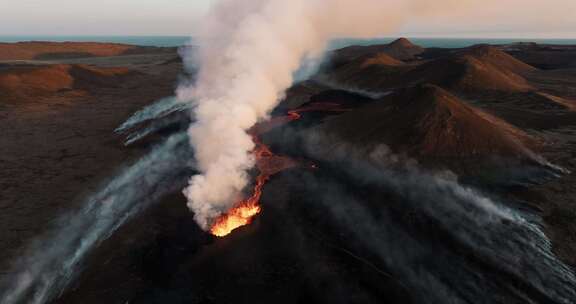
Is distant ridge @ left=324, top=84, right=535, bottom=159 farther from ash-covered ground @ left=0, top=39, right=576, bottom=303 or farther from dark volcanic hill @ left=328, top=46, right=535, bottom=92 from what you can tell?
dark volcanic hill @ left=328, top=46, right=535, bottom=92

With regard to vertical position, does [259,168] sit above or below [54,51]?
below

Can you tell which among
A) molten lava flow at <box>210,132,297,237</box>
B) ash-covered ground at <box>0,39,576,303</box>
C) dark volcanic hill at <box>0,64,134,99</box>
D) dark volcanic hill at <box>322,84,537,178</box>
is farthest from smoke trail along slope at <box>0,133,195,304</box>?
dark volcanic hill at <box>0,64,134,99</box>

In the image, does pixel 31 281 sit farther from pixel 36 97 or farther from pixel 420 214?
pixel 36 97

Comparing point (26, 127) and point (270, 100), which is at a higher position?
point (270, 100)

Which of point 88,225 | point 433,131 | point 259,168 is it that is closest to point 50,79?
point 88,225

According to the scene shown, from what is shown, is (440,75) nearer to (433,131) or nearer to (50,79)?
(433,131)

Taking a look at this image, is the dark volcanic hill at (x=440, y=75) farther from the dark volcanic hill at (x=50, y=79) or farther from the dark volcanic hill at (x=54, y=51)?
the dark volcanic hill at (x=54, y=51)

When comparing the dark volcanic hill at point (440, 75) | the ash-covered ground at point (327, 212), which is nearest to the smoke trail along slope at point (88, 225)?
the ash-covered ground at point (327, 212)

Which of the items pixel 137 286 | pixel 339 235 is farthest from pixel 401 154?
pixel 137 286
